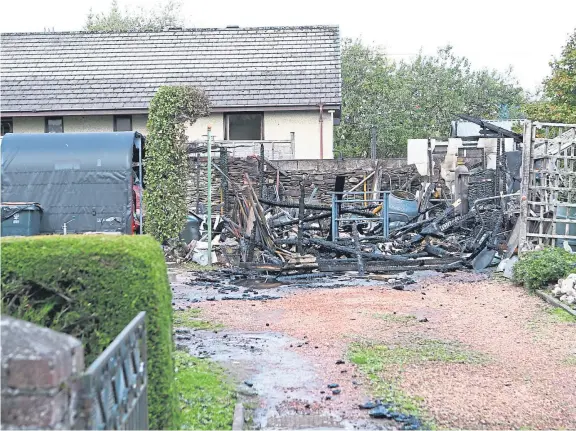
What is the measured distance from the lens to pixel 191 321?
10023 millimetres

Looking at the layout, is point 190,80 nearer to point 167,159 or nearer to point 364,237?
point 167,159

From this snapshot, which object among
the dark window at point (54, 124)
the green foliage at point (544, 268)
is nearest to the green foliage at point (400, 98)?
the dark window at point (54, 124)

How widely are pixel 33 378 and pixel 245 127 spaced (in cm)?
2525

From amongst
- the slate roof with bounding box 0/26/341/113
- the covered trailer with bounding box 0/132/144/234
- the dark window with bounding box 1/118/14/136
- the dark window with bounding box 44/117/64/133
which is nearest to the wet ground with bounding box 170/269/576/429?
the covered trailer with bounding box 0/132/144/234

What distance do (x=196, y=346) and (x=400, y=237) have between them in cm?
971

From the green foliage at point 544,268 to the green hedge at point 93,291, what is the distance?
29.0ft

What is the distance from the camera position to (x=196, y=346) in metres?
8.35

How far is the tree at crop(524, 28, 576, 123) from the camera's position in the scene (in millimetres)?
27359

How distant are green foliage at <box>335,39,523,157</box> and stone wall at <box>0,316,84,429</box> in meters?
38.6

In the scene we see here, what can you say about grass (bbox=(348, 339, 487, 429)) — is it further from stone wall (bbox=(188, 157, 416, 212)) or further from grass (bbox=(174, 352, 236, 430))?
stone wall (bbox=(188, 157, 416, 212))

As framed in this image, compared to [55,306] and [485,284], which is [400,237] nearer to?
[485,284]

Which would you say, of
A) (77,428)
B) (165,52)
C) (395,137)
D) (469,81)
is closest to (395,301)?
(77,428)

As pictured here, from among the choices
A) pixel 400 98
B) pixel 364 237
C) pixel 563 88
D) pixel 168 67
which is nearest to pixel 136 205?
pixel 364 237

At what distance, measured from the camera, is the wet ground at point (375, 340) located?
19.7 feet
